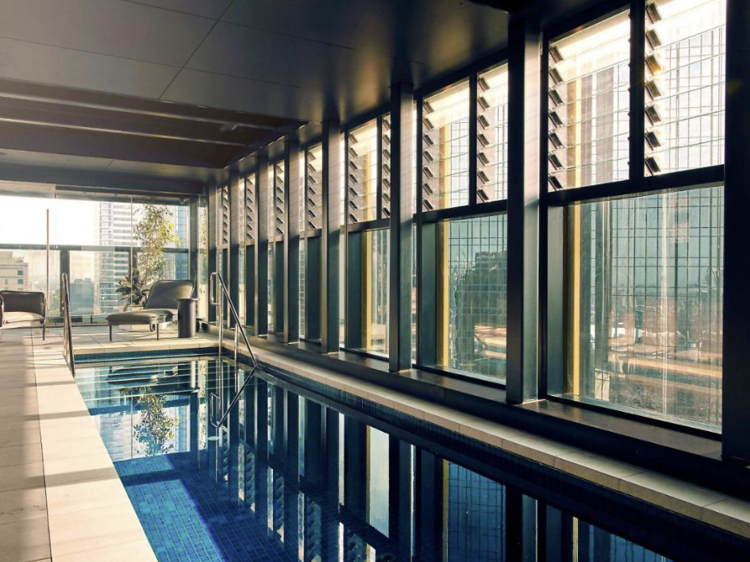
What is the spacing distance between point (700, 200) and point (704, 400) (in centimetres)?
118

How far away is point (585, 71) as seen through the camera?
4.34 meters

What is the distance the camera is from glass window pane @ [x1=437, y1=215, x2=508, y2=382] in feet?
17.0

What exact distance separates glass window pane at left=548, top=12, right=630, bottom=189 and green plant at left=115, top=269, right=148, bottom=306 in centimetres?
1032

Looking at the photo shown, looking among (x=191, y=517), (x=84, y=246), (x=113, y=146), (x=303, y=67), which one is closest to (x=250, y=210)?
(x=113, y=146)

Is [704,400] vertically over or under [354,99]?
under

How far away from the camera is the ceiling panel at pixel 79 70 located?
512 cm

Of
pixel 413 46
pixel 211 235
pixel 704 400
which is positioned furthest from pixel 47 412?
pixel 211 235

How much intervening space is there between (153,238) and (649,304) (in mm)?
11058

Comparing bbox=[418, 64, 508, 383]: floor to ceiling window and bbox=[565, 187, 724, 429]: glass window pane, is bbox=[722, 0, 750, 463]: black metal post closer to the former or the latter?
bbox=[565, 187, 724, 429]: glass window pane

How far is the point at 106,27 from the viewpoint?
452 centimetres

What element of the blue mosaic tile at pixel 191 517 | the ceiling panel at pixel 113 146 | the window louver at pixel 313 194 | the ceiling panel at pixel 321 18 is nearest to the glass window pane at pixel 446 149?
the ceiling panel at pixel 321 18

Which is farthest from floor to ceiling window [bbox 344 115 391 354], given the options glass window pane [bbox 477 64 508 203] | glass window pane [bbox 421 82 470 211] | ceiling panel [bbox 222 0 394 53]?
ceiling panel [bbox 222 0 394 53]

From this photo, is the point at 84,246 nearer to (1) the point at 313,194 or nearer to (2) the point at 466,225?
(1) the point at 313,194

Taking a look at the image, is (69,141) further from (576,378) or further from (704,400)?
(704,400)
